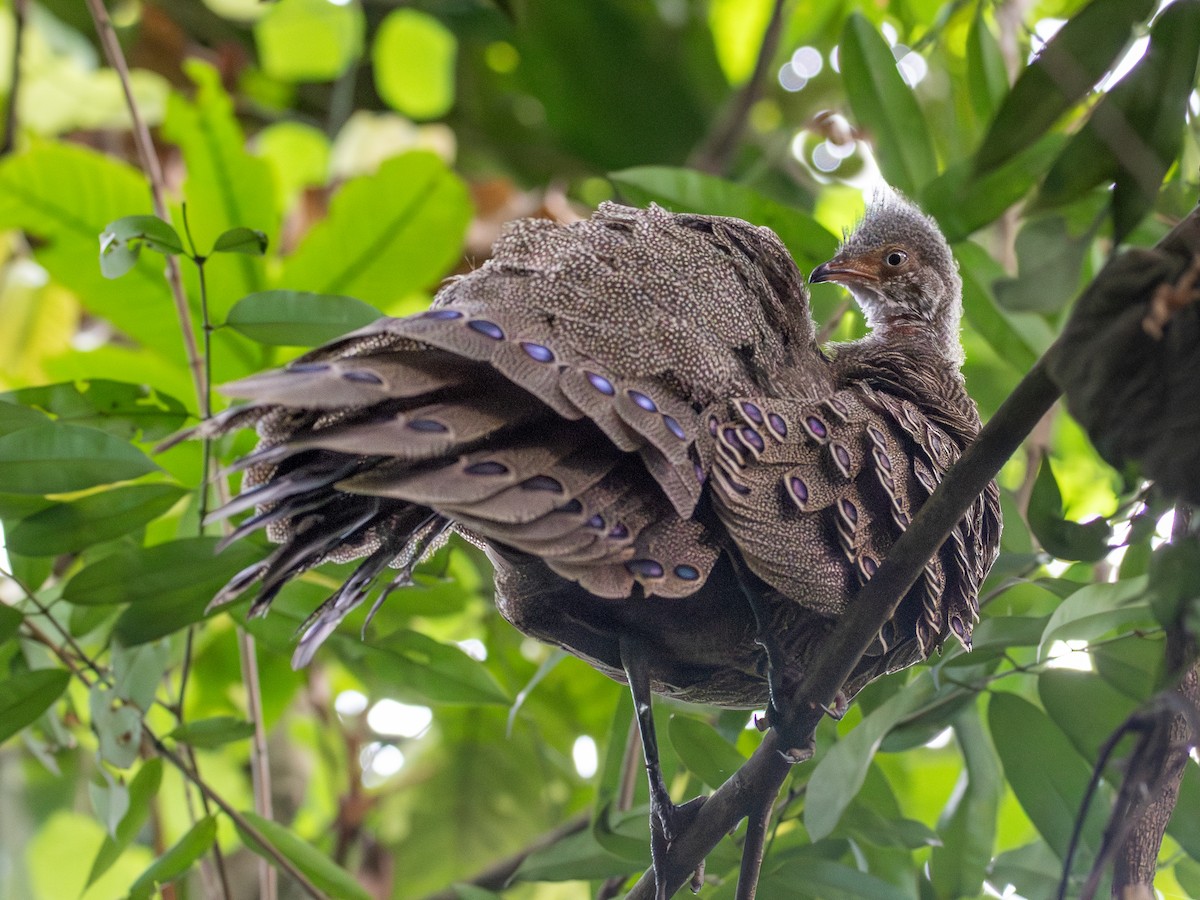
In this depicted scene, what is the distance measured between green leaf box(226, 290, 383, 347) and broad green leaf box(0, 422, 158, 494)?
28cm

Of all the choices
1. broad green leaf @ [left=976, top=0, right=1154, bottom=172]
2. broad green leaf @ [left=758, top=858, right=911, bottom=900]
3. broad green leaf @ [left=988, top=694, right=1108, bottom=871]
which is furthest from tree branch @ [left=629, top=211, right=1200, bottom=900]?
broad green leaf @ [left=988, top=694, right=1108, bottom=871]

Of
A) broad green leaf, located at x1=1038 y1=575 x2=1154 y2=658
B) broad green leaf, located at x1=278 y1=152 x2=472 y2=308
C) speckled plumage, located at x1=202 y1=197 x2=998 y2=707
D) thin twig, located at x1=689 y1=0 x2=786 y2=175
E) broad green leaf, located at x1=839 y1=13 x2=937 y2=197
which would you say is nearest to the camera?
speckled plumage, located at x1=202 y1=197 x2=998 y2=707

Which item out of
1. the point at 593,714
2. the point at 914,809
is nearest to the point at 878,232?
the point at 914,809

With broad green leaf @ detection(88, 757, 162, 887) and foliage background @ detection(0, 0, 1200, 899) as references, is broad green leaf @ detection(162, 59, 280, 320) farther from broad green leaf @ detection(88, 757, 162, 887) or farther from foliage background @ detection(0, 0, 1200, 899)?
broad green leaf @ detection(88, 757, 162, 887)

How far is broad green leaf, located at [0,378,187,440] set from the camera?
2145mm

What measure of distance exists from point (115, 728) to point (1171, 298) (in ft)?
5.85

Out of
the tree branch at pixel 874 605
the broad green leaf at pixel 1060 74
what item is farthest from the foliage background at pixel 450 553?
the tree branch at pixel 874 605

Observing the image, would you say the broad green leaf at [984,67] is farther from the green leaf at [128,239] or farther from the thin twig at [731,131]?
the green leaf at [128,239]

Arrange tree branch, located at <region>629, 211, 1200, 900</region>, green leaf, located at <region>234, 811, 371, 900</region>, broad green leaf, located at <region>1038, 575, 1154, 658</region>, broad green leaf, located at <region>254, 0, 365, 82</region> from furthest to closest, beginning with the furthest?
broad green leaf, located at <region>254, 0, 365, 82</region> → green leaf, located at <region>234, 811, 371, 900</region> → broad green leaf, located at <region>1038, 575, 1154, 658</region> → tree branch, located at <region>629, 211, 1200, 900</region>

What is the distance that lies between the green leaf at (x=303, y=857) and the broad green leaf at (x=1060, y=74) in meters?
1.72

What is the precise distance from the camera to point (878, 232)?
103 inches

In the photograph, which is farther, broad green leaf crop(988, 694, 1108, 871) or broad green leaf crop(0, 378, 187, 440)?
broad green leaf crop(0, 378, 187, 440)

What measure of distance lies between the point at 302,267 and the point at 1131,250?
1928mm

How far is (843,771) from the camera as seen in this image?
1.80 m
